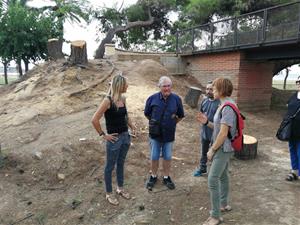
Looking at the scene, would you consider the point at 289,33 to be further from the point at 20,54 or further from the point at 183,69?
the point at 20,54

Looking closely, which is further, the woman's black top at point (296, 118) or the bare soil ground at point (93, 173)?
the woman's black top at point (296, 118)

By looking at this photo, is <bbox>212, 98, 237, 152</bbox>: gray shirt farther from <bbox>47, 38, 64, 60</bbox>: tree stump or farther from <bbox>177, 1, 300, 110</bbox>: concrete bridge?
<bbox>47, 38, 64, 60</bbox>: tree stump

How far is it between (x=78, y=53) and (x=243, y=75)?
5.89m

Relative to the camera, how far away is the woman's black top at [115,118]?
4262 mm

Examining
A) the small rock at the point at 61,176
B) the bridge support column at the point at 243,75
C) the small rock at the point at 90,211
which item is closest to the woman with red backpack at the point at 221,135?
the small rock at the point at 90,211

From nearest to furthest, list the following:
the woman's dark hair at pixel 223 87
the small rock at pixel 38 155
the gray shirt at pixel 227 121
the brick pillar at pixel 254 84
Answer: the gray shirt at pixel 227 121, the woman's dark hair at pixel 223 87, the small rock at pixel 38 155, the brick pillar at pixel 254 84

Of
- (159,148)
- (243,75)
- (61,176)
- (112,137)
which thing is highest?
(243,75)

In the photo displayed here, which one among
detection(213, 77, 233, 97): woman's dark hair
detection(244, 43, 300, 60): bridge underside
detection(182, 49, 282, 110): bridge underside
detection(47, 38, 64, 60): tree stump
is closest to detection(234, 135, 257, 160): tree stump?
Result: detection(213, 77, 233, 97): woman's dark hair

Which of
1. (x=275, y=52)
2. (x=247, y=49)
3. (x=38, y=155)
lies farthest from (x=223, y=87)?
(x=247, y=49)

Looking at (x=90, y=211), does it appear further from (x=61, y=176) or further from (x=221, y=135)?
(x=221, y=135)

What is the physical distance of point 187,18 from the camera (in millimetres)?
19453

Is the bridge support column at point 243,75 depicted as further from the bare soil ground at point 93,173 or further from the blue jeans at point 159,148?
the blue jeans at point 159,148

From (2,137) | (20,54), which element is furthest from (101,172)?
(20,54)

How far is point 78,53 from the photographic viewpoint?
1134 centimetres
